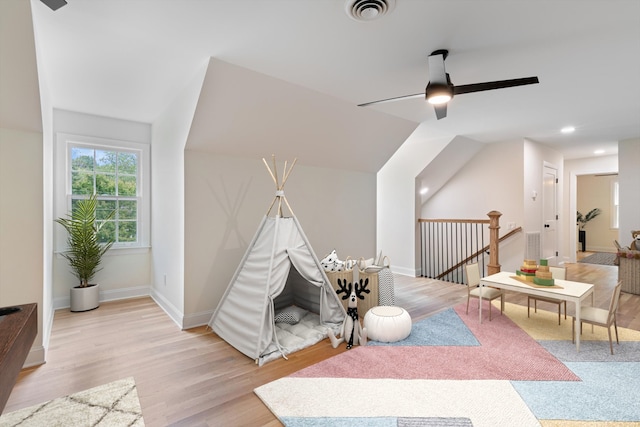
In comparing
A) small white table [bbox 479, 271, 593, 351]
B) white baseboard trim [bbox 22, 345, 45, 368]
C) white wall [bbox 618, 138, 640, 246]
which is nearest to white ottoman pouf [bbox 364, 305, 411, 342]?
small white table [bbox 479, 271, 593, 351]

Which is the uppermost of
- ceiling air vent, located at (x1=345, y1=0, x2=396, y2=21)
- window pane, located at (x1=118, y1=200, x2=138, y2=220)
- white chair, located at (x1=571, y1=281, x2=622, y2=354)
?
ceiling air vent, located at (x1=345, y1=0, x2=396, y2=21)

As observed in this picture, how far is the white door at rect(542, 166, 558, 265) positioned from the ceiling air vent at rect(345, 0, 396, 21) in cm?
594

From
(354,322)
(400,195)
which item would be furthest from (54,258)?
(400,195)

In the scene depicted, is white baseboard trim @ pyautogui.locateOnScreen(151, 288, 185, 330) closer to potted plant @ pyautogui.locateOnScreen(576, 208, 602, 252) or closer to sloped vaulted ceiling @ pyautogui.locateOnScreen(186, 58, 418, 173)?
sloped vaulted ceiling @ pyautogui.locateOnScreen(186, 58, 418, 173)

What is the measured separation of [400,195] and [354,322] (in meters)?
3.82

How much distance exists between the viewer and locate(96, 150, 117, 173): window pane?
4.40 meters

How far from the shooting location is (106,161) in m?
4.46

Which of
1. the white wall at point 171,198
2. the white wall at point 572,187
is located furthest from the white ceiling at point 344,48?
the white wall at point 572,187

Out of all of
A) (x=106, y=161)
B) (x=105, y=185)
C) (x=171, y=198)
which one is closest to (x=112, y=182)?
(x=105, y=185)

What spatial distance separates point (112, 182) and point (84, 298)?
162 centimetres

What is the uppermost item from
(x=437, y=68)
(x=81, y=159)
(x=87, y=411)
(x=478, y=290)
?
(x=437, y=68)

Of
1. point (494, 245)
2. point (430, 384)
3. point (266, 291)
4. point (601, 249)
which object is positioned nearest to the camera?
point (430, 384)

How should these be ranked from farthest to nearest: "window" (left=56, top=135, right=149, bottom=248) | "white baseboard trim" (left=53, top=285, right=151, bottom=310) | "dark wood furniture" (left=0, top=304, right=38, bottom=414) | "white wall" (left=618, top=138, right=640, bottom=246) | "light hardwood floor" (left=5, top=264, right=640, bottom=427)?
"white wall" (left=618, top=138, right=640, bottom=246) → "window" (left=56, top=135, right=149, bottom=248) → "white baseboard trim" (left=53, top=285, right=151, bottom=310) → "light hardwood floor" (left=5, top=264, right=640, bottom=427) → "dark wood furniture" (left=0, top=304, right=38, bottom=414)

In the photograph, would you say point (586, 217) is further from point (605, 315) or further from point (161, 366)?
point (161, 366)
